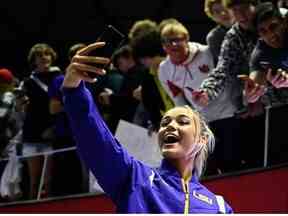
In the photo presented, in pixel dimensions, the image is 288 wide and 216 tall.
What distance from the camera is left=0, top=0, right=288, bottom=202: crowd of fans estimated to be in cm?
416

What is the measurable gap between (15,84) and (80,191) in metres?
1.12

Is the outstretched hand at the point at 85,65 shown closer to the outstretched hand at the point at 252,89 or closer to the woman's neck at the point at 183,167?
the woman's neck at the point at 183,167

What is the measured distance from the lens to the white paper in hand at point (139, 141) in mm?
4934

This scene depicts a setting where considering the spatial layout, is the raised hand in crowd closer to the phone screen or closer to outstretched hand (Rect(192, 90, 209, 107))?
outstretched hand (Rect(192, 90, 209, 107))

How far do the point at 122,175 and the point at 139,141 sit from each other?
2.40m

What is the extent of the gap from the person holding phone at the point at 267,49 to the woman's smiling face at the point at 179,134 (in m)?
1.10

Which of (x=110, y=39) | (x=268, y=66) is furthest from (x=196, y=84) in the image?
(x=110, y=39)

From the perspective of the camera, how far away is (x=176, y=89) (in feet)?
15.6

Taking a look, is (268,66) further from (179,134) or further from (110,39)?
(110,39)

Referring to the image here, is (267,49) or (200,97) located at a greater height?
(267,49)

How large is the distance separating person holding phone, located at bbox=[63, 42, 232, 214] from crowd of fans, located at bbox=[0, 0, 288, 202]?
3.52 feet

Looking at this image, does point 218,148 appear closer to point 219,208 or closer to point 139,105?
point 139,105

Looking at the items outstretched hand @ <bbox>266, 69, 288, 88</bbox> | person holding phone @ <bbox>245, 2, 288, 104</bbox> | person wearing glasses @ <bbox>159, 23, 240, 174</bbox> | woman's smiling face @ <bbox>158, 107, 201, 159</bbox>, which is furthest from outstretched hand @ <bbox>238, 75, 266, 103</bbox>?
woman's smiling face @ <bbox>158, 107, 201, 159</bbox>

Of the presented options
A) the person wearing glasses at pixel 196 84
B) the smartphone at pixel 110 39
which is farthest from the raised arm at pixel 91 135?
the person wearing glasses at pixel 196 84
